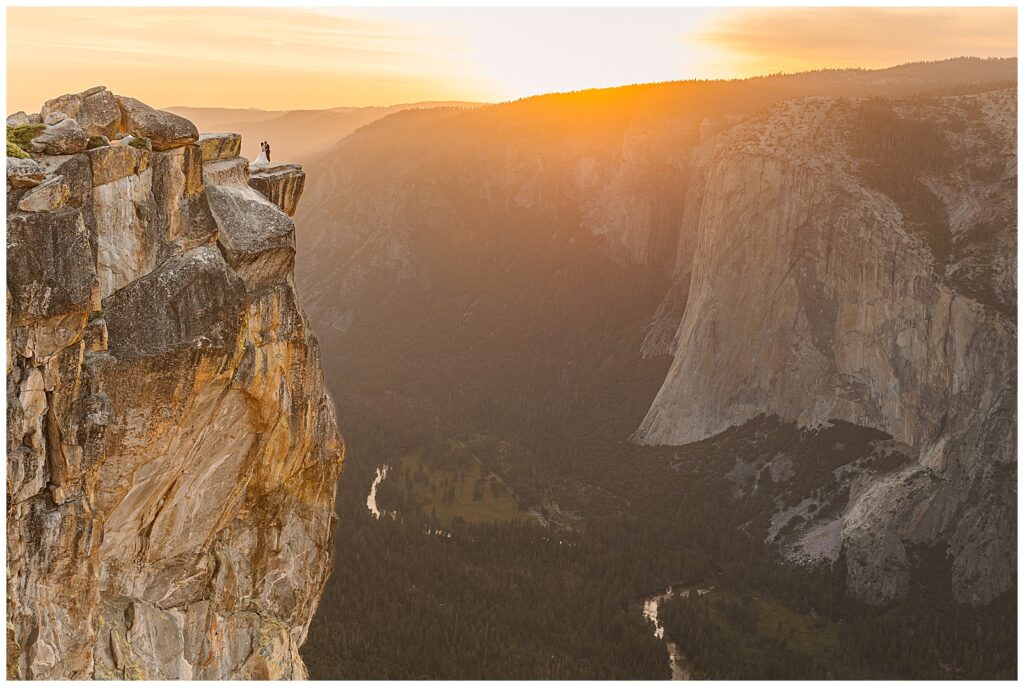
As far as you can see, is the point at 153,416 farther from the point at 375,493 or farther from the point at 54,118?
the point at 375,493

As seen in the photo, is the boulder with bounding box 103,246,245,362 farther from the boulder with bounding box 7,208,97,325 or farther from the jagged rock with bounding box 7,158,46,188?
the jagged rock with bounding box 7,158,46,188

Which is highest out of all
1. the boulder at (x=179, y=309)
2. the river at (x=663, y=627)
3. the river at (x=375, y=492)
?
the boulder at (x=179, y=309)

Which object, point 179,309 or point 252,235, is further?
point 252,235

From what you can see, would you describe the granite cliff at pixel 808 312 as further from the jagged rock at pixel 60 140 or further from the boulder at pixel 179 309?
the jagged rock at pixel 60 140

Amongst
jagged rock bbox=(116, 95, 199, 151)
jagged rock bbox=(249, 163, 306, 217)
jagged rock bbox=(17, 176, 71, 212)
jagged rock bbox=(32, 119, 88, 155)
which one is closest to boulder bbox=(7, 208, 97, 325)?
jagged rock bbox=(17, 176, 71, 212)

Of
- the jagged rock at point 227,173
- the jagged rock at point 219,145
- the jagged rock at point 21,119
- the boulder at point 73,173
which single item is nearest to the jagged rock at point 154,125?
the jagged rock at point 219,145

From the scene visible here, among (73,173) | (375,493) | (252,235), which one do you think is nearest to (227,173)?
(252,235)

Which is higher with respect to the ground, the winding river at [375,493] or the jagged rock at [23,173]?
the jagged rock at [23,173]
